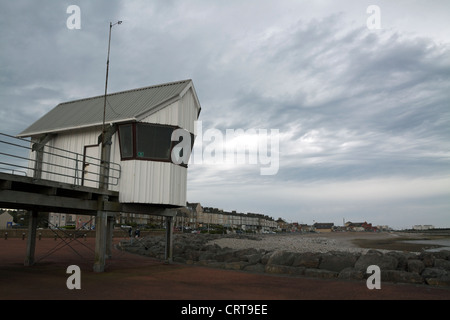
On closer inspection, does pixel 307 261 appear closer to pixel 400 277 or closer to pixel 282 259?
pixel 282 259

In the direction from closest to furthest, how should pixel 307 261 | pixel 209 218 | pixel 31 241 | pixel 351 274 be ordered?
1. pixel 351 274
2. pixel 307 261
3. pixel 31 241
4. pixel 209 218

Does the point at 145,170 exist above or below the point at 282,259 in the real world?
above

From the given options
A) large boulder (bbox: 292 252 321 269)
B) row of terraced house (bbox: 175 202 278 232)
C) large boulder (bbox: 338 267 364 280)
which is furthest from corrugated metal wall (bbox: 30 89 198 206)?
row of terraced house (bbox: 175 202 278 232)

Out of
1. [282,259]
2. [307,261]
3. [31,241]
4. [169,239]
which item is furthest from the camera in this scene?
[169,239]

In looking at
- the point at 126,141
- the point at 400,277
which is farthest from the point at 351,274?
the point at 126,141

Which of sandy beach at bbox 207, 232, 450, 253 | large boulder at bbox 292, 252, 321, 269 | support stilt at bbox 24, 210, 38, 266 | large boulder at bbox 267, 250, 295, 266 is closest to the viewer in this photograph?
large boulder at bbox 292, 252, 321, 269

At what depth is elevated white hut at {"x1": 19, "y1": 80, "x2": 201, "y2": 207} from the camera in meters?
15.9

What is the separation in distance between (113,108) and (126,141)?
247 centimetres

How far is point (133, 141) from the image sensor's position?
626 inches

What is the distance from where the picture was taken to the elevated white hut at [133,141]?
15.9 metres

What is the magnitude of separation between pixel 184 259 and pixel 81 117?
946cm

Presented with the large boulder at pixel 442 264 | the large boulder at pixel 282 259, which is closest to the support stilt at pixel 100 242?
the large boulder at pixel 282 259

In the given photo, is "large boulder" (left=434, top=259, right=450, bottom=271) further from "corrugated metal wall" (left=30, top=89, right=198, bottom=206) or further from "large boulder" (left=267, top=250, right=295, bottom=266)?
"corrugated metal wall" (left=30, top=89, right=198, bottom=206)
